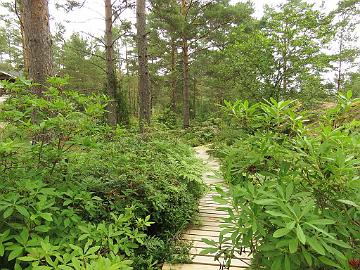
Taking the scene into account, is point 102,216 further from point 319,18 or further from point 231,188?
point 319,18

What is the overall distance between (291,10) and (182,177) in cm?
877

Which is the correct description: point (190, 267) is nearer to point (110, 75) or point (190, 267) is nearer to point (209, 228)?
point (209, 228)

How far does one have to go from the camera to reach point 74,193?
7.17 ft

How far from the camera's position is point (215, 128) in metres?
14.1

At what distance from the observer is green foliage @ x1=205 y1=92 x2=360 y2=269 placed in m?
0.99

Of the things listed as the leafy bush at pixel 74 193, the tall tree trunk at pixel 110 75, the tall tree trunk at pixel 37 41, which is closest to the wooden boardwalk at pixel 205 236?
the leafy bush at pixel 74 193

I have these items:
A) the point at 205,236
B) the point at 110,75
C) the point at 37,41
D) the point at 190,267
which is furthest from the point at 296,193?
the point at 110,75

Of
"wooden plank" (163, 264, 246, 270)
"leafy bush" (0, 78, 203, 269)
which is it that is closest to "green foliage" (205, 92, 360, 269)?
"leafy bush" (0, 78, 203, 269)

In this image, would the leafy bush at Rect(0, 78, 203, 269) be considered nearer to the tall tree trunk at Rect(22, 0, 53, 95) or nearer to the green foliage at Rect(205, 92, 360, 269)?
the green foliage at Rect(205, 92, 360, 269)

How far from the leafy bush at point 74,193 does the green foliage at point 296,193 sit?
76 cm

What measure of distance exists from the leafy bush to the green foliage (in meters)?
0.76

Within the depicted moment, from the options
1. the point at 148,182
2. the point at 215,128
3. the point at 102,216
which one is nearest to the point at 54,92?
the point at 102,216

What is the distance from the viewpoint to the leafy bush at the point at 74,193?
1.75 metres

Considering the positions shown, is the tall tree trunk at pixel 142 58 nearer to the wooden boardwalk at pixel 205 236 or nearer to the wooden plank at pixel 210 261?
the wooden boardwalk at pixel 205 236
